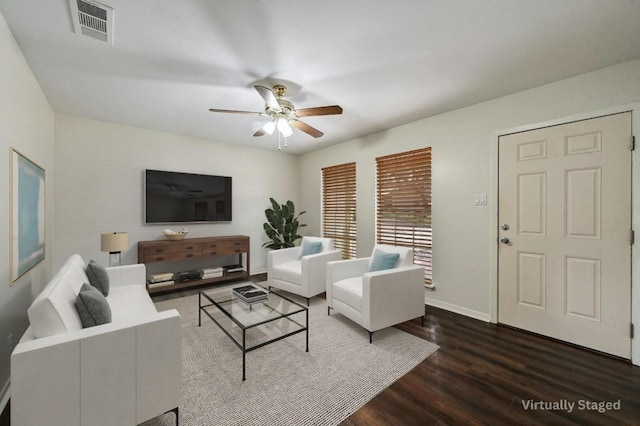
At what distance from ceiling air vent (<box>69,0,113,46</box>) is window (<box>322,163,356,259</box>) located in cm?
338

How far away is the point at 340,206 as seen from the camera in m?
4.70

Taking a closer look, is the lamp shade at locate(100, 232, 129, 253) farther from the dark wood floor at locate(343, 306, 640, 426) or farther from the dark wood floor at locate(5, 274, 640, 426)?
the dark wood floor at locate(343, 306, 640, 426)

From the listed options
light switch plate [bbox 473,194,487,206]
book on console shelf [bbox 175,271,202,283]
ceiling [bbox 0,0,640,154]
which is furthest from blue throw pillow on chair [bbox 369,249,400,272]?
book on console shelf [bbox 175,271,202,283]

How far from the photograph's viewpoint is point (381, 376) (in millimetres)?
1902

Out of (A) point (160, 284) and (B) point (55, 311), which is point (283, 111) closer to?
(B) point (55, 311)

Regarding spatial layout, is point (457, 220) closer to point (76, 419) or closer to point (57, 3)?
point (76, 419)

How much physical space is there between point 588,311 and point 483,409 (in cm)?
157

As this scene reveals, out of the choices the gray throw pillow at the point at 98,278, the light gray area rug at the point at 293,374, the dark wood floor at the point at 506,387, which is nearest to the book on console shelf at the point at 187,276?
the light gray area rug at the point at 293,374

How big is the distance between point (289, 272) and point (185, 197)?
215cm

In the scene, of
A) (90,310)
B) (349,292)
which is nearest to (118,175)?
(90,310)

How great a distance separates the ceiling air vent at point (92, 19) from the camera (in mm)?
1546

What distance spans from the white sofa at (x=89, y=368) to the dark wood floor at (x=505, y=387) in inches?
31.6

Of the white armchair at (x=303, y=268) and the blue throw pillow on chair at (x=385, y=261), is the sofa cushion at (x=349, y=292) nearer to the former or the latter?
the blue throw pillow on chair at (x=385, y=261)

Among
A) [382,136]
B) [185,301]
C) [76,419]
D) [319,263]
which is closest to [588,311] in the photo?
[319,263]
